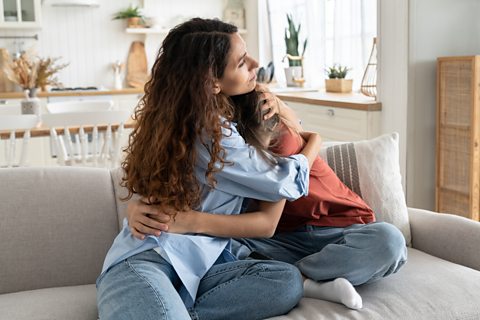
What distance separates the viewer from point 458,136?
3088mm

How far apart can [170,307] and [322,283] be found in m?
0.45

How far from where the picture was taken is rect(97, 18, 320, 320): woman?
157 cm

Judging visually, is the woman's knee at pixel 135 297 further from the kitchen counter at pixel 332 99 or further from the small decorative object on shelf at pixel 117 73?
the small decorative object on shelf at pixel 117 73

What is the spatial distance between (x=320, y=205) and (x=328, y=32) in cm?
348

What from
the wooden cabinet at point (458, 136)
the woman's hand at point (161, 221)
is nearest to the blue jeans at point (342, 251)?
the woman's hand at point (161, 221)

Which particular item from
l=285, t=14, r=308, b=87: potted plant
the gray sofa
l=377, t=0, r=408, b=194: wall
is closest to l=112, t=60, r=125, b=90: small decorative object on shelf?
l=285, t=14, r=308, b=87: potted plant

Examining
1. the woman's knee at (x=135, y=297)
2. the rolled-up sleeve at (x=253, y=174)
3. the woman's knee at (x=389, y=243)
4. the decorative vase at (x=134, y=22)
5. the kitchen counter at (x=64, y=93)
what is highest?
the decorative vase at (x=134, y=22)

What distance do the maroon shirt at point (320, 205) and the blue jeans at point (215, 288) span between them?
0.80 ft

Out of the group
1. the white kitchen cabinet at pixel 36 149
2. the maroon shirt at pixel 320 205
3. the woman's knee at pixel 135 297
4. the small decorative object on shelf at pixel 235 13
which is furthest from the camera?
the small decorative object on shelf at pixel 235 13

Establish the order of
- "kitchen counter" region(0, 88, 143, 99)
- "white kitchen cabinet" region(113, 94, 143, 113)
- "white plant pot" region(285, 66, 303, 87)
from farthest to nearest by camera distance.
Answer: "white kitchen cabinet" region(113, 94, 143, 113) → "kitchen counter" region(0, 88, 143, 99) → "white plant pot" region(285, 66, 303, 87)

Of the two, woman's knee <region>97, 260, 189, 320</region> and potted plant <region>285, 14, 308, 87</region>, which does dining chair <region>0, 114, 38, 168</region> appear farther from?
potted plant <region>285, 14, 308, 87</region>

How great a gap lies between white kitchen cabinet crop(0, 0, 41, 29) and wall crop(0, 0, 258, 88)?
206 millimetres

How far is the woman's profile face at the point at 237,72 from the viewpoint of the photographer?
1642mm

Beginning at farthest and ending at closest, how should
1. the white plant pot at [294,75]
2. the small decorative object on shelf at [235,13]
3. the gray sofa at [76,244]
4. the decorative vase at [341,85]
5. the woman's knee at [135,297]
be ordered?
the small decorative object on shelf at [235,13]
the white plant pot at [294,75]
the decorative vase at [341,85]
the gray sofa at [76,244]
the woman's knee at [135,297]
